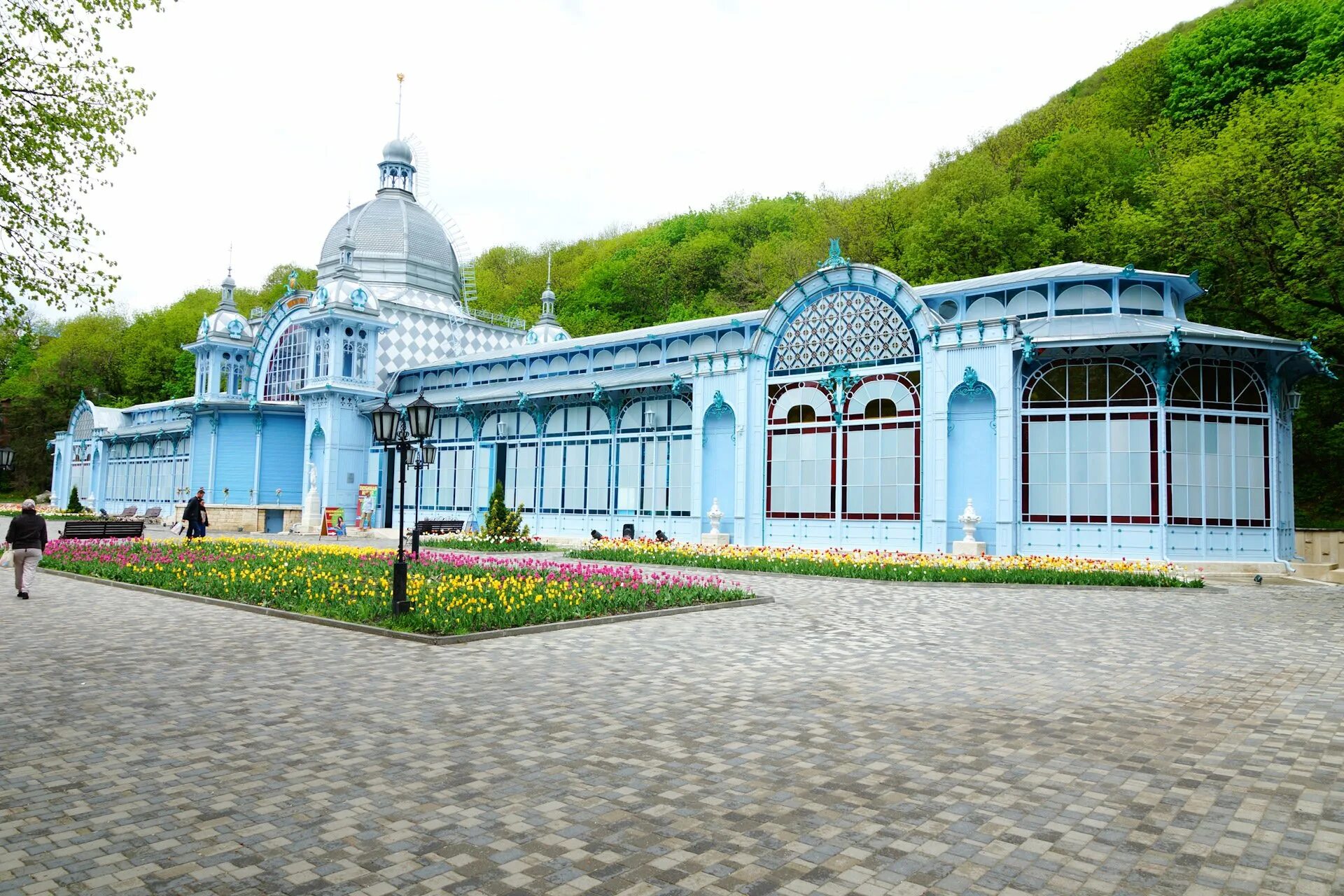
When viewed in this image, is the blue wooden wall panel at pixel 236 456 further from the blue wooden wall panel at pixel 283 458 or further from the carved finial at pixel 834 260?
the carved finial at pixel 834 260

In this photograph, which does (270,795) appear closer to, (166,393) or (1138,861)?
(1138,861)

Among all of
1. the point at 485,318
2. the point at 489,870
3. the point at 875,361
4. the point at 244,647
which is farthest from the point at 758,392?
the point at 485,318

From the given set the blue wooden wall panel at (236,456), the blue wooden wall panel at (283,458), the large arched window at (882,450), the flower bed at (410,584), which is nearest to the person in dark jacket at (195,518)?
the flower bed at (410,584)

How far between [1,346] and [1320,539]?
101ft

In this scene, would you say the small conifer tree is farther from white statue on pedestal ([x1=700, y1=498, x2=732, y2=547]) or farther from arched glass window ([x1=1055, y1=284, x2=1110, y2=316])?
arched glass window ([x1=1055, y1=284, x2=1110, y2=316])

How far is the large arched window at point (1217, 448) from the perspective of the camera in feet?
66.4

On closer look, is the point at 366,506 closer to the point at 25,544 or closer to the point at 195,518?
the point at 195,518

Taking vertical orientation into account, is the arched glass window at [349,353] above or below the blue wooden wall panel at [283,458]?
above

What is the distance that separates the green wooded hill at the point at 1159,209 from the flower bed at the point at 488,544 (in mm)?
22073

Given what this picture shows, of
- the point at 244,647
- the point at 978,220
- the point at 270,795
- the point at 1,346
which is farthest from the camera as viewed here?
the point at 978,220

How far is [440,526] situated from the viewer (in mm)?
31906

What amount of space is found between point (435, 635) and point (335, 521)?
2754 cm

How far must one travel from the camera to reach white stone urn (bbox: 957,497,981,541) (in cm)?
2128

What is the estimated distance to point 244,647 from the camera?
972cm
